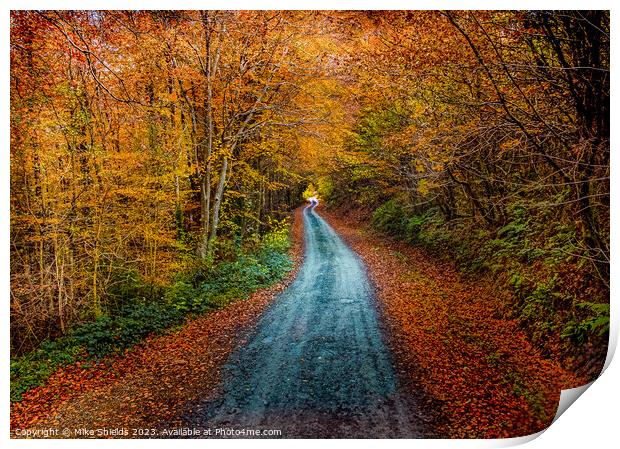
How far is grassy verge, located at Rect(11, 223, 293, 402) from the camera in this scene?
5676mm

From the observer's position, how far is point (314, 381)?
5.00 meters

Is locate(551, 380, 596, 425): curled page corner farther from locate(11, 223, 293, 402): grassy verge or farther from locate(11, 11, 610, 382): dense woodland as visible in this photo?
locate(11, 223, 293, 402): grassy verge

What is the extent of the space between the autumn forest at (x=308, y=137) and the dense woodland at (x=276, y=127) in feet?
0.14

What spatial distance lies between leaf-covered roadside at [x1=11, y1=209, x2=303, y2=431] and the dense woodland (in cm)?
142

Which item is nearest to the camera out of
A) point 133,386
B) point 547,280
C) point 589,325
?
point 589,325

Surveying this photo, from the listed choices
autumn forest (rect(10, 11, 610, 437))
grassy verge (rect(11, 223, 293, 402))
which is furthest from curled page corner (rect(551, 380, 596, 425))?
grassy verge (rect(11, 223, 293, 402))

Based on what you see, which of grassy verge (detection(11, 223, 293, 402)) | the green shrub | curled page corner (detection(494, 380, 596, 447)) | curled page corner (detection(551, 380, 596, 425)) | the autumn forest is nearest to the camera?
curled page corner (detection(494, 380, 596, 447))

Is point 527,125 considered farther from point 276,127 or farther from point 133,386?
point 133,386

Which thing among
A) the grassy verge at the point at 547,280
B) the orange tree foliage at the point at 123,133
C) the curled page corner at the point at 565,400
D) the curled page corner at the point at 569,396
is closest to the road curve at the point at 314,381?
the curled page corner at the point at 565,400

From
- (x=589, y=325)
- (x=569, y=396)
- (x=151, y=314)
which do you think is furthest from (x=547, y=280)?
(x=151, y=314)

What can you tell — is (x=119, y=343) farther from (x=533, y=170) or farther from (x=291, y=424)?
(x=533, y=170)

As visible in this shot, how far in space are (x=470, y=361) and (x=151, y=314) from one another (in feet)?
20.1

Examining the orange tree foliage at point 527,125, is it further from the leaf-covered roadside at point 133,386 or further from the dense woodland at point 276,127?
the leaf-covered roadside at point 133,386

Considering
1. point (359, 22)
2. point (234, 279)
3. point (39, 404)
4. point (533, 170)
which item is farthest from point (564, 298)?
point (39, 404)
